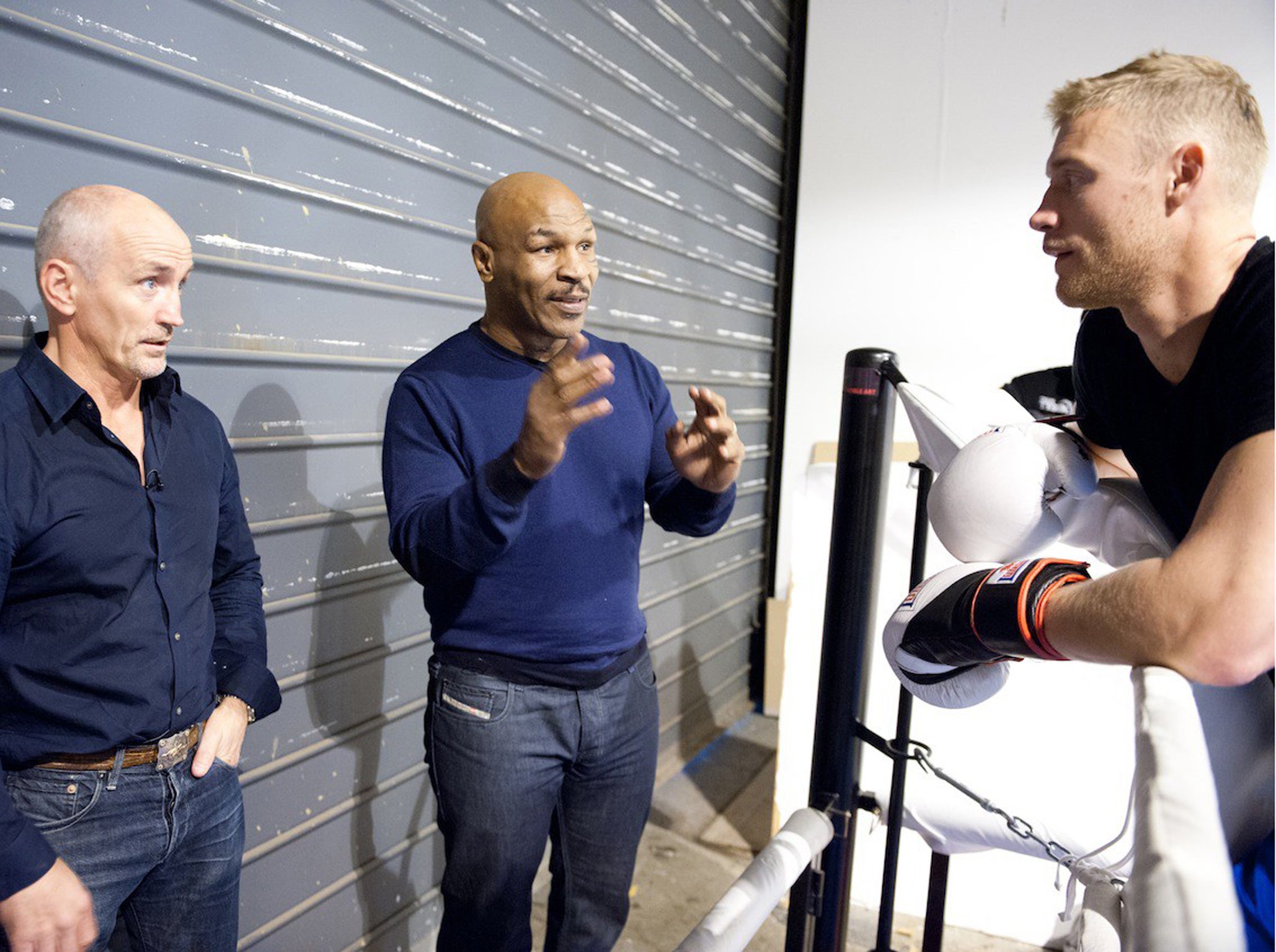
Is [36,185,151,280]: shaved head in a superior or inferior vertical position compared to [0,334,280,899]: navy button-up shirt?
superior

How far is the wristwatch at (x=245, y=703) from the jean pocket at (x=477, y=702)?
35cm

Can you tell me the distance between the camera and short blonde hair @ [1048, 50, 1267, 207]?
1.13 m

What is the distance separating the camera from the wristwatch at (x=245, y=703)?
1557 millimetres

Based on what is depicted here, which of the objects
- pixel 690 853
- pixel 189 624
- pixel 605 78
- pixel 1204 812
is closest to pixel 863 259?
pixel 605 78

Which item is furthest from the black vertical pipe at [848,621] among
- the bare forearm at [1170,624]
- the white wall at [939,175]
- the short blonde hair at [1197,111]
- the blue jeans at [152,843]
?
the white wall at [939,175]

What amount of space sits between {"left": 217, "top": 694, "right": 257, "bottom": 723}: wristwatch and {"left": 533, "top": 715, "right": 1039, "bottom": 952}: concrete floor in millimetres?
1463

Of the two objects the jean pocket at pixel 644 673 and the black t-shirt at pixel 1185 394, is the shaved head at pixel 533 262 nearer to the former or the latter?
the jean pocket at pixel 644 673

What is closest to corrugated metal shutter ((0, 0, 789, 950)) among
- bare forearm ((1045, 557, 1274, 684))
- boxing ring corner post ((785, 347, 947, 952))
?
boxing ring corner post ((785, 347, 947, 952))

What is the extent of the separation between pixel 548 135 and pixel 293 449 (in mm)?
1334

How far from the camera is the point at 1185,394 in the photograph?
1169 millimetres

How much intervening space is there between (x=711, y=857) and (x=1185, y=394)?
8.45 feet

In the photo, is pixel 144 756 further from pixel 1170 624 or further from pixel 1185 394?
pixel 1185 394

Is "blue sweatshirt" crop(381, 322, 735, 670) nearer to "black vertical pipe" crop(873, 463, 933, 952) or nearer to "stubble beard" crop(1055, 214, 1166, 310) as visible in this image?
"black vertical pipe" crop(873, 463, 933, 952)

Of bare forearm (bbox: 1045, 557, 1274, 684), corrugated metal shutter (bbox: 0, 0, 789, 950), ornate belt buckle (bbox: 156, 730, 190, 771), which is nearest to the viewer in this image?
bare forearm (bbox: 1045, 557, 1274, 684)
